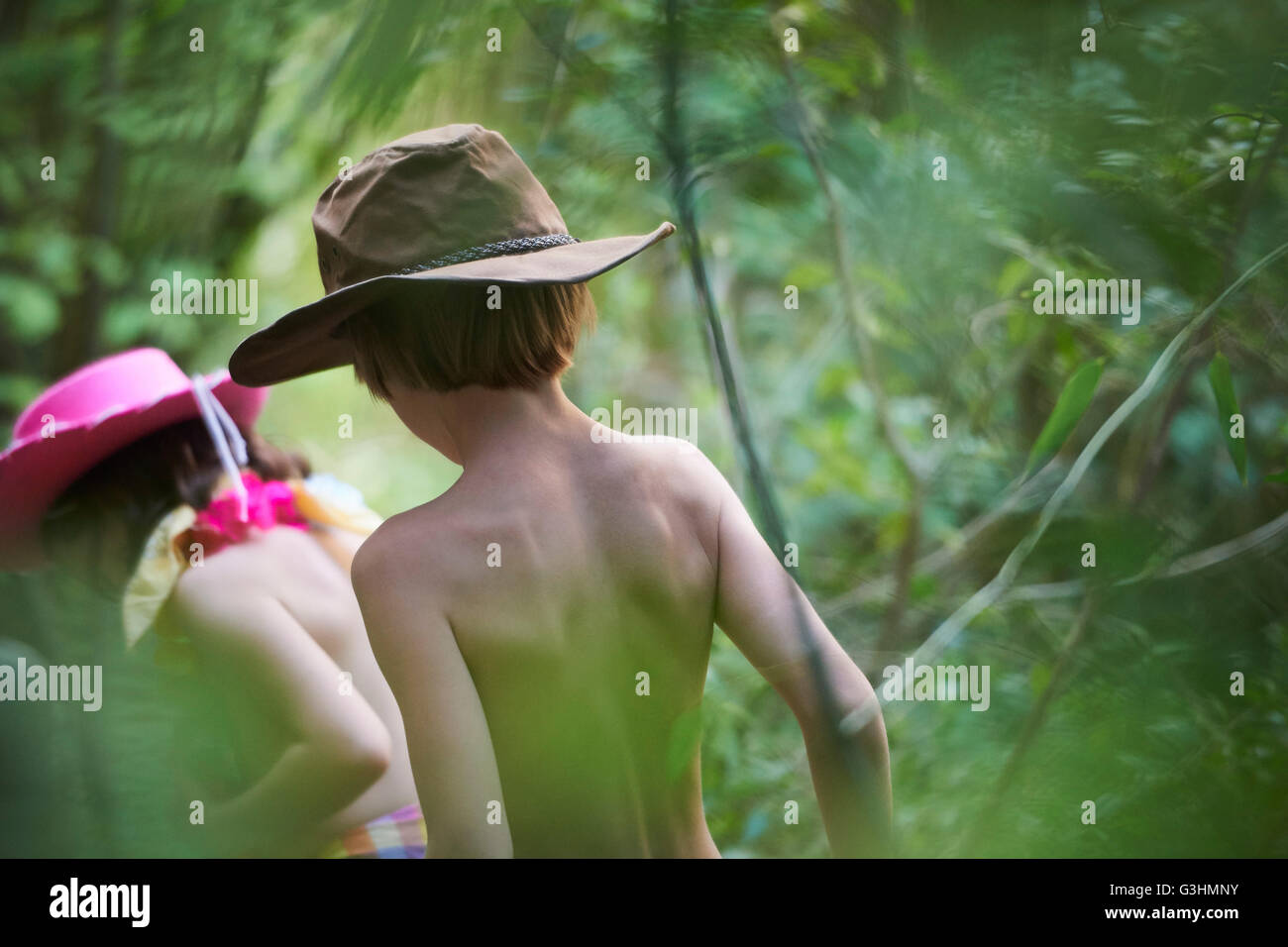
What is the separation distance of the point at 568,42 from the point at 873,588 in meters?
1.02

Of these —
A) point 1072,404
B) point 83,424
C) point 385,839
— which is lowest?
point 385,839

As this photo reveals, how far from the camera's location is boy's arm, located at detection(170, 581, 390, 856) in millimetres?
1282

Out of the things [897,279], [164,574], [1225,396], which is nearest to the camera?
[1225,396]

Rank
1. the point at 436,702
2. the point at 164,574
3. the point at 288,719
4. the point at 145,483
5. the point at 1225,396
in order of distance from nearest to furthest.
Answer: the point at 436,702, the point at 1225,396, the point at 288,719, the point at 164,574, the point at 145,483

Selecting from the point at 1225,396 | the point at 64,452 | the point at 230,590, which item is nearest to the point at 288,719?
the point at 230,590

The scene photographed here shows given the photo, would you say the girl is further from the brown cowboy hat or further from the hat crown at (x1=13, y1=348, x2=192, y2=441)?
the brown cowboy hat

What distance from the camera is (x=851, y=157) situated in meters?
1.50

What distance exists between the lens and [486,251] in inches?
39.3

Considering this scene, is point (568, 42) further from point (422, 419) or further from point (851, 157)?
point (422, 419)

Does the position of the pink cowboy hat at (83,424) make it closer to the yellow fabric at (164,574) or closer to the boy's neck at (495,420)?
the yellow fabric at (164,574)

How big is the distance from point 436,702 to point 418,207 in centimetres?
46

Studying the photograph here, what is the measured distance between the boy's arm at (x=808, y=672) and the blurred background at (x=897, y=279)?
8 centimetres

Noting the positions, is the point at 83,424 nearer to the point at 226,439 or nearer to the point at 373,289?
the point at 226,439

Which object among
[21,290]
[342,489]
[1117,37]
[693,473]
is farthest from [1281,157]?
A: [21,290]
